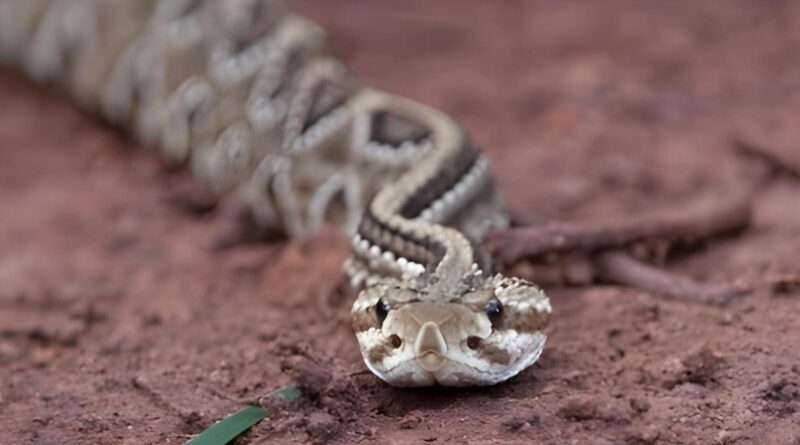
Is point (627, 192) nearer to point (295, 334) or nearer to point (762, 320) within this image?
point (762, 320)

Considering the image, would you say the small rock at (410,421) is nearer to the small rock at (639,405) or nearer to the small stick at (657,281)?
the small rock at (639,405)

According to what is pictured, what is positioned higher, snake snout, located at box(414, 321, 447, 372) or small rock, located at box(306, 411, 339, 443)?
snake snout, located at box(414, 321, 447, 372)

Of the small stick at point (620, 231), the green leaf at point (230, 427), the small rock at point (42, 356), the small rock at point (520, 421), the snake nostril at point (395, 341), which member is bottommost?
the small rock at point (42, 356)

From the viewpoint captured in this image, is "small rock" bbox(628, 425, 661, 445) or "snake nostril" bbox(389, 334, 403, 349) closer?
"small rock" bbox(628, 425, 661, 445)

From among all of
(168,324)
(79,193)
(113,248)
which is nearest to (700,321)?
(168,324)

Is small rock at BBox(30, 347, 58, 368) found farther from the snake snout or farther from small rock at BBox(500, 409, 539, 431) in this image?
small rock at BBox(500, 409, 539, 431)

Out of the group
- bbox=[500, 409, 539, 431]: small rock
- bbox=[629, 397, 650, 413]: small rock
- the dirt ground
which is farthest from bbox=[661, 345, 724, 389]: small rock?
bbox=[500, 409, 539, 431]: small rock

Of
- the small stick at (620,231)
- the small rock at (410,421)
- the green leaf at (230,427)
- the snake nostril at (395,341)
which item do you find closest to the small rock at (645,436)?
the small rock at (410,421)

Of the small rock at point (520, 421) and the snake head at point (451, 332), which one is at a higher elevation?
the snake head at point (451, 332)

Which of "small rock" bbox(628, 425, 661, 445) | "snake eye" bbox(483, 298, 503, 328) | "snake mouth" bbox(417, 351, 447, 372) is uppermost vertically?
"snake eye" bbox(483, 298, 503, 328)
